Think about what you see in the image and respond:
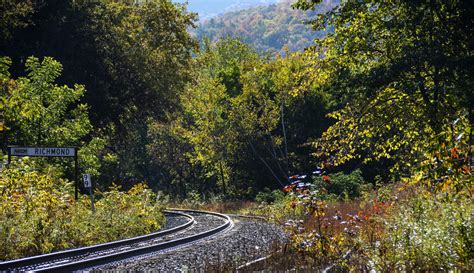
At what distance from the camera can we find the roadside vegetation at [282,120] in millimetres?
9477

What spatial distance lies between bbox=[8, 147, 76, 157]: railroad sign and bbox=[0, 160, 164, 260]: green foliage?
74 cm

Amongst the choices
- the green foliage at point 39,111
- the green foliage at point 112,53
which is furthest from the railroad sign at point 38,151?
the green foliage at point 112,53

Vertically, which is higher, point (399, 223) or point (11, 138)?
point (11, 138)

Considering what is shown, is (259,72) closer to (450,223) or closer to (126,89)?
(126,89)

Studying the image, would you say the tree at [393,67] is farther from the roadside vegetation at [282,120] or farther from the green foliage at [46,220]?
the green foliage at [46,220]

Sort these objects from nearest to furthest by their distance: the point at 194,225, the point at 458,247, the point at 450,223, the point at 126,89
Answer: the point at 458,247
the point at 450,223
the point at 194,225
the point at 126,89

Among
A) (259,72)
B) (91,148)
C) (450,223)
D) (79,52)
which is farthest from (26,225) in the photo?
(259,72)

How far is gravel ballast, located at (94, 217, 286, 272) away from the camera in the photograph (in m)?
9.31

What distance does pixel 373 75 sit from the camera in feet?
46.1

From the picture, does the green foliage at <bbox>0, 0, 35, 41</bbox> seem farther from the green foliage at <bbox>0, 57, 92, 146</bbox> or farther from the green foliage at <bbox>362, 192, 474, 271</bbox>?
the green foliage at <bbox>362, 192, 474, 271</bbox>

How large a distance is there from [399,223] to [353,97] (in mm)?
6176

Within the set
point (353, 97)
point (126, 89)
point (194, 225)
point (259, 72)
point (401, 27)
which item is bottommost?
point (194, 225)

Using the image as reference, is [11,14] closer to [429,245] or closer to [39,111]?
[39,111]

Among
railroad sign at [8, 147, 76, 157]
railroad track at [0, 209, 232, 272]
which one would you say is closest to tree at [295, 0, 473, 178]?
railroad track at [0, 209, 232, 272]
